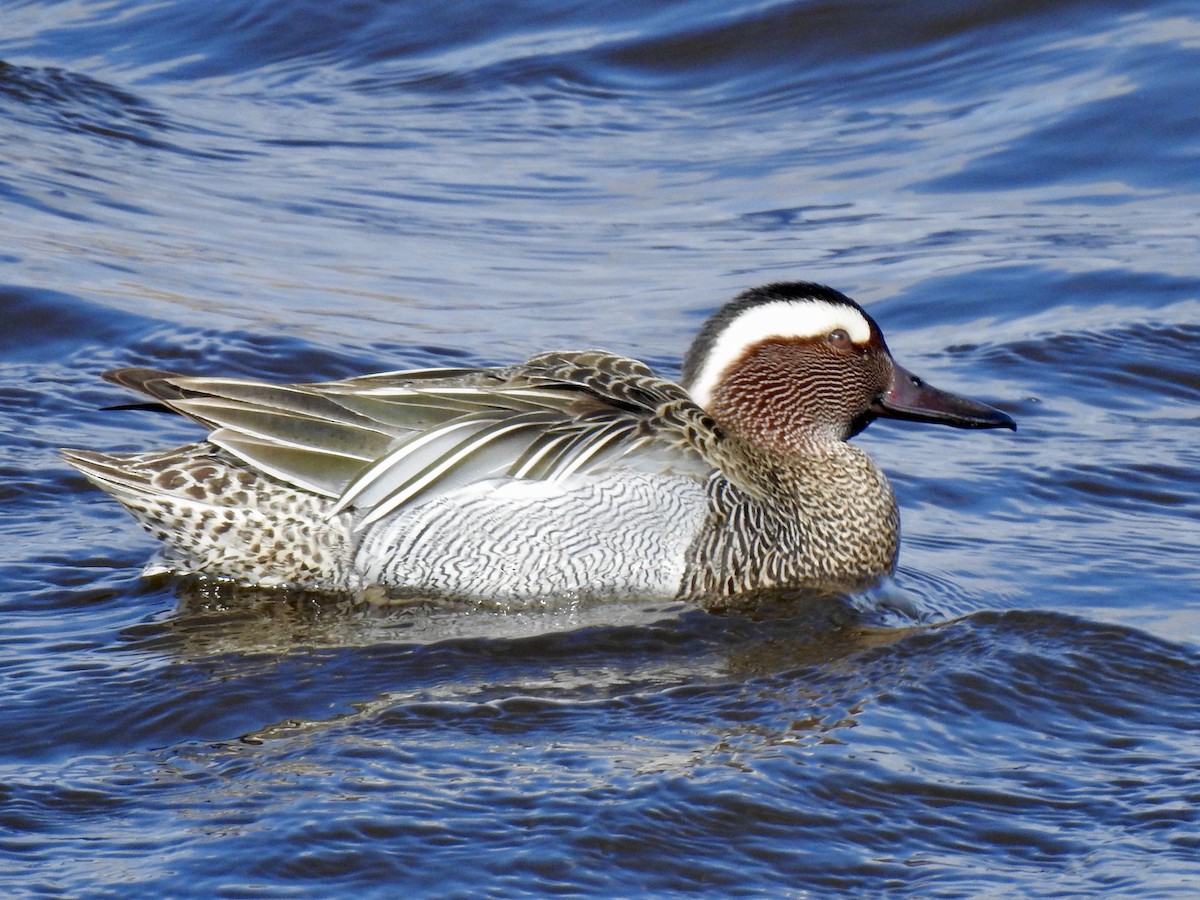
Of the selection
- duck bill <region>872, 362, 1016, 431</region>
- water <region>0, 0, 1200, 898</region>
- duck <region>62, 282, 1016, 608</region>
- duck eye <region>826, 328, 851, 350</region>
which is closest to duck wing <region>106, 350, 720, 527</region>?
duck <region>62, 282, 1016, 608</region>

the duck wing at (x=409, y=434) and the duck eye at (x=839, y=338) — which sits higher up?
the duck eye at (x=839, y=338)

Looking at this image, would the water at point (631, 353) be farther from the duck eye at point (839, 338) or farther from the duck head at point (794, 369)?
the duck eye at point (839, 338)

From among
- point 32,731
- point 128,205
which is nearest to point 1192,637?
point 32,731

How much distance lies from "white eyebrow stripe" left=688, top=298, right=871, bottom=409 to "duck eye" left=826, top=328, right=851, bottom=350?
0.04 ft

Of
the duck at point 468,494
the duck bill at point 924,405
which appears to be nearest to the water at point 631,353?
the duck at point 468,494

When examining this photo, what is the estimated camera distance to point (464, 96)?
1252 centimetres

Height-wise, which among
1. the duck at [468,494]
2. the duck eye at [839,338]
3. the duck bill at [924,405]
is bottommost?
the duck at [468,494]

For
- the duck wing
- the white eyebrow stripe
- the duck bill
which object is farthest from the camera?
the duck bill

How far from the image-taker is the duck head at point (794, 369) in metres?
6.33

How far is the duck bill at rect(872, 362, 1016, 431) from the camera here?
255 inches

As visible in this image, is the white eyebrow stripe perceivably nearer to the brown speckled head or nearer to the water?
the brown speckled head

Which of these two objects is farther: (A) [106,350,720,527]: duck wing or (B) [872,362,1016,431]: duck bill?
(B) [872,362,1016,431]: duck bill

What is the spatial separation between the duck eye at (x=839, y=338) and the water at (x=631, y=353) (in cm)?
77

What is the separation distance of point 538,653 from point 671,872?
144 centimetres
